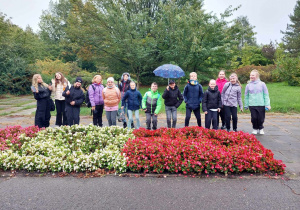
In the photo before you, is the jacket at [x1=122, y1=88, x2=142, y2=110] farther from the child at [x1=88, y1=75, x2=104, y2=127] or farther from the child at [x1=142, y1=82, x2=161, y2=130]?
the child at [x1=88, y1=75, x2=104, y2=127]

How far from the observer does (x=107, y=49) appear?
1972cm

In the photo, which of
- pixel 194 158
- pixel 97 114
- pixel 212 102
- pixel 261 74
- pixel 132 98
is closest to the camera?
pixel 194 158

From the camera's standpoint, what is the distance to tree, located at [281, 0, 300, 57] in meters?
39.8

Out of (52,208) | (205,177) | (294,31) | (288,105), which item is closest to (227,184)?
(205,177)

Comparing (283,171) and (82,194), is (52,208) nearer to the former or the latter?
(82,194)

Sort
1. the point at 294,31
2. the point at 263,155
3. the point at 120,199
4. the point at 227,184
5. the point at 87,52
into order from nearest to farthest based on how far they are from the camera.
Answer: the point at 120,199 → the point at 227,184 → the point at 263,155 → the point at 87,52 → the point at 294,31

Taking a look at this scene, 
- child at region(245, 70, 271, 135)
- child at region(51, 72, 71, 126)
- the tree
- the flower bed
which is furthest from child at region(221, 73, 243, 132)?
the tree

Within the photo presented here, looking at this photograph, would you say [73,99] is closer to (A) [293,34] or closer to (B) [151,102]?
(B) [151,102]

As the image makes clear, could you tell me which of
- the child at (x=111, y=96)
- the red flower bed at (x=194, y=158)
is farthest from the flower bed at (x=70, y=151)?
the child at (x=111, y=96)

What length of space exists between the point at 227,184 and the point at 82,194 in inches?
90.0

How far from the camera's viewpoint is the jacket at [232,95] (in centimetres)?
631

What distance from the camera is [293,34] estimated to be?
46.6 metres

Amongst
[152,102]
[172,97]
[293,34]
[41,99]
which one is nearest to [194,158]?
[172,97]

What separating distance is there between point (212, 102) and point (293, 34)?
52294 millimetres
